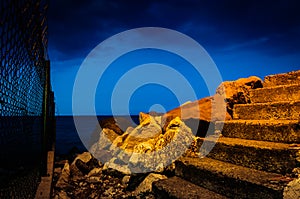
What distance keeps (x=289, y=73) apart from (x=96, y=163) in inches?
215

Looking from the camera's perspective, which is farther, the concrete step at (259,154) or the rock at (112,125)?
the rock at (112,125)

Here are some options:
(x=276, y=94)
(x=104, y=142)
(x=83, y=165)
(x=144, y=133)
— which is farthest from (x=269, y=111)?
(x=104, y=142)

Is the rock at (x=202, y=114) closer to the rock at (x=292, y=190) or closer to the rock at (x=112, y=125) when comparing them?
the rock at (x=292, y=190)

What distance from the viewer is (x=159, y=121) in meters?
6.85

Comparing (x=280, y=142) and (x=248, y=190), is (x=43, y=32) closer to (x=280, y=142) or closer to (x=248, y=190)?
(x=248, y=190)

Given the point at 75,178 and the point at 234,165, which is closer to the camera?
the point at 234,165

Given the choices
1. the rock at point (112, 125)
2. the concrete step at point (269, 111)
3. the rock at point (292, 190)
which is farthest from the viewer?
the rock at point (112, 125)

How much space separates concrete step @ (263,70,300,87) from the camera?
4.21 m

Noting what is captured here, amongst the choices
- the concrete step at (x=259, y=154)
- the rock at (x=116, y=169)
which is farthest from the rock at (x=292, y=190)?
the rock at (x=116, y=169)

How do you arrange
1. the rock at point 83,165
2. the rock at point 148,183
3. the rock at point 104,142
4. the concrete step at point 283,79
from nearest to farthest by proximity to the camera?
the concrete step at point 283,79 < the rock at point 148,183 < the rock at point 83,165 < the rock at point 104,142

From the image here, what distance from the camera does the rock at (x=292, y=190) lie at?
7.56ft

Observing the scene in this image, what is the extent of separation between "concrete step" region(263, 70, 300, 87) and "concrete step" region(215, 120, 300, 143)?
1.16 meters

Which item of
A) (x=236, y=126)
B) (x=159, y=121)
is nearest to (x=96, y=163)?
(x=159, y=121)

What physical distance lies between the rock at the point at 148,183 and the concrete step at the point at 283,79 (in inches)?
102
